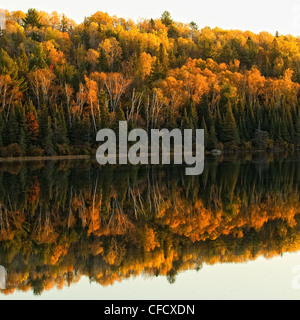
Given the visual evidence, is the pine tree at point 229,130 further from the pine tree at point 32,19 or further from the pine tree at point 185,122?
the pine tree at point 32,19

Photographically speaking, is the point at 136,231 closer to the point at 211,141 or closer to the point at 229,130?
the point at 211,141

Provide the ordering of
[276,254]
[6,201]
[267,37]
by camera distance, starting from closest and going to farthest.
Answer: [276,254] → [6,201] → [267,37]

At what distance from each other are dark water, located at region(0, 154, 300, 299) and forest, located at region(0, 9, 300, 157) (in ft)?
115

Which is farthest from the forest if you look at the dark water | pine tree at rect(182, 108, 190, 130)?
the dark water

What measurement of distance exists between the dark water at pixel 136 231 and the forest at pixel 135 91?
35.1 metres

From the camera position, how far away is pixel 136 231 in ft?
48.9

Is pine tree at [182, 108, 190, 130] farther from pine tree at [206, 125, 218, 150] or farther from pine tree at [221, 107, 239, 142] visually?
pine tree at [221, 107, 239, 142]

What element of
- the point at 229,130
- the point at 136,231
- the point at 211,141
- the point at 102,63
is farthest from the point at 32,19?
the point at 136,231

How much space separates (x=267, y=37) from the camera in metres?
116

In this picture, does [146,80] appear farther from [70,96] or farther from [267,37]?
[267,37]

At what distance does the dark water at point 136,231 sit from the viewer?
1106 centimetres

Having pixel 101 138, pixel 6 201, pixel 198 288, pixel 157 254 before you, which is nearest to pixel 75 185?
pixel 6 201

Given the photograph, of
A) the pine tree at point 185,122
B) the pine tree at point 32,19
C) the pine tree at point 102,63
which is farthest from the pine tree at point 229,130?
the pine tree at point 32,19
